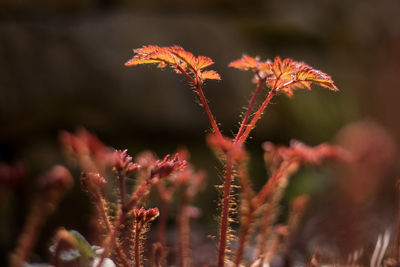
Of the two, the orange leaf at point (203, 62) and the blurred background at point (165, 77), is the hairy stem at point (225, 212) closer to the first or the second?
the orange leaf at point (203, 62)

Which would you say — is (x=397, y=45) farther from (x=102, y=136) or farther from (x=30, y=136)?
(x=30, y=136)

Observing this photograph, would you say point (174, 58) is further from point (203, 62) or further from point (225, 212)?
point (225, 212)

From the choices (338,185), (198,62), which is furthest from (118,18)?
(198,62)

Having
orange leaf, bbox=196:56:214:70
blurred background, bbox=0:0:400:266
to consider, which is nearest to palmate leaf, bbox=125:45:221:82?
orange leaf, bbox=196:56:214:70

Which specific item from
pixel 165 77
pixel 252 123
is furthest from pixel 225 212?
pixel 165 77

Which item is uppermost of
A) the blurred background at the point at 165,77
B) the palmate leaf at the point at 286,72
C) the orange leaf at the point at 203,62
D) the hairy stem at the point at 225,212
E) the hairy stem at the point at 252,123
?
the blurred background at the point at 165,77

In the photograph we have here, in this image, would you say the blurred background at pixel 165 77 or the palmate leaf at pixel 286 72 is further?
the blurred background at pixel 165 77

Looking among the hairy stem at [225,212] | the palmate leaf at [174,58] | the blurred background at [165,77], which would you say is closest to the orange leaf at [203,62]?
the palmate leaf at [174,58]

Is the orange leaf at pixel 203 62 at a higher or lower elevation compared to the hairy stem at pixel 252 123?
higher
